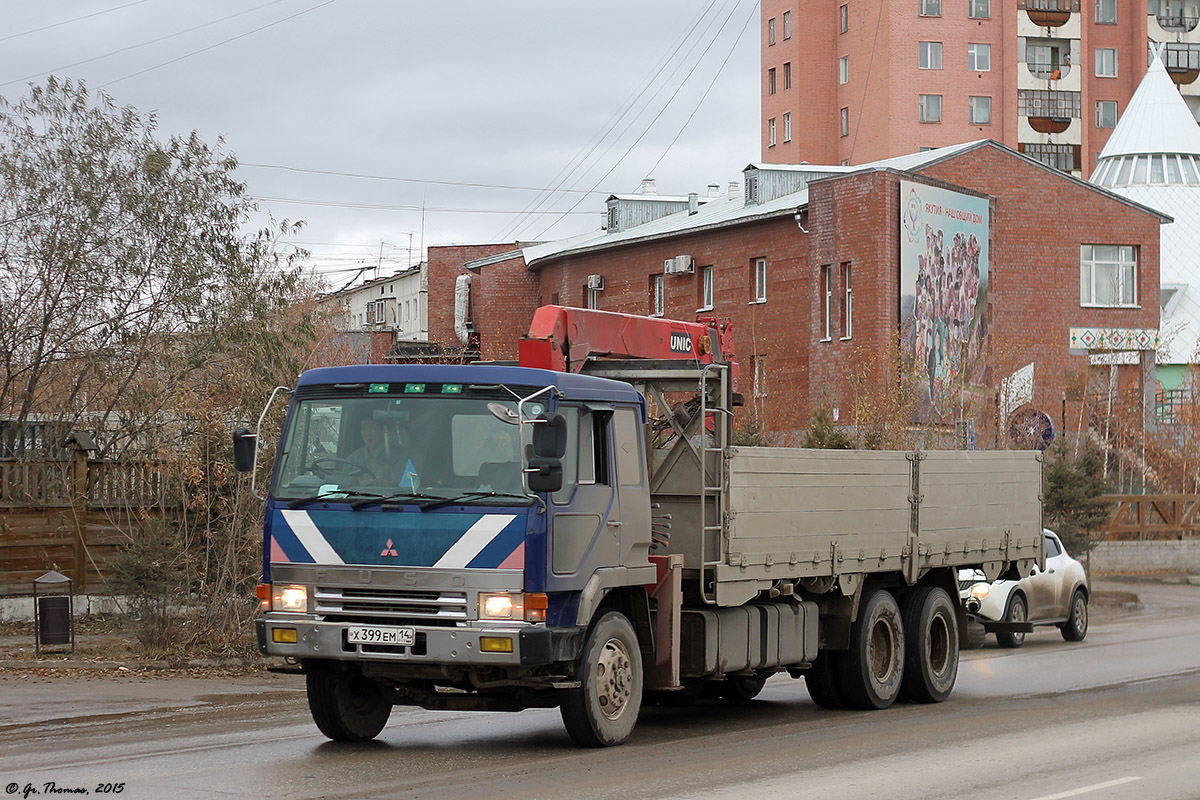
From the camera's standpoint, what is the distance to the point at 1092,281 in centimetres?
4656

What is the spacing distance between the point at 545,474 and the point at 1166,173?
6287cm

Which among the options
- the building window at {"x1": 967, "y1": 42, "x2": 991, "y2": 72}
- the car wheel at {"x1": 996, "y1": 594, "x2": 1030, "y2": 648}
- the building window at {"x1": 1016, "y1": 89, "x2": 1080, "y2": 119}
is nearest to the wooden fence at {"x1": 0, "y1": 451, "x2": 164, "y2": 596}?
the car wheel at {"x1": 996, "y1": 594, "x2": 1030, "y2": 648}

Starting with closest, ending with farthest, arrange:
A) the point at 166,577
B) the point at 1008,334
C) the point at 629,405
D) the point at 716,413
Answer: the point at 629,405 → the point at 716,413 → the point at 166,577 → the point at 1008,334

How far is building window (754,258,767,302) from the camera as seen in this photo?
46.0 meters

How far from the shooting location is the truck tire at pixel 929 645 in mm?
14734

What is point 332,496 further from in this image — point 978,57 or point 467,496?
point 978,57

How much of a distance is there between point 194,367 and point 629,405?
9.50m

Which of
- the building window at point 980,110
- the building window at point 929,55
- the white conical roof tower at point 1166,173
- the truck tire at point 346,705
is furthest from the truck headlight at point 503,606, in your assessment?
the building window at point 980,110

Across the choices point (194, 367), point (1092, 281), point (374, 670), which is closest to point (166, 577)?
point (194, 367)

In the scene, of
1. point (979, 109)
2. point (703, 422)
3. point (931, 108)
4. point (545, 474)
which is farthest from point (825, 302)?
point (979, 109)

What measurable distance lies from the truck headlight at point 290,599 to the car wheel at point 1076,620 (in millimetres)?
15136

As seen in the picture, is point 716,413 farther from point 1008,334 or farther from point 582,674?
point 1008,334

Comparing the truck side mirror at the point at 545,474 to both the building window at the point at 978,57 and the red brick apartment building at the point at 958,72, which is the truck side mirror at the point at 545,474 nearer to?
the red brick apartment building at the point at 958,72

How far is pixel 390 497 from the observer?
10422 mm
